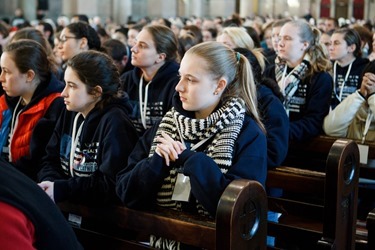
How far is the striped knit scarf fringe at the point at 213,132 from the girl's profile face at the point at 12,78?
166cm

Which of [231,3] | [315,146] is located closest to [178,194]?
[315,146]

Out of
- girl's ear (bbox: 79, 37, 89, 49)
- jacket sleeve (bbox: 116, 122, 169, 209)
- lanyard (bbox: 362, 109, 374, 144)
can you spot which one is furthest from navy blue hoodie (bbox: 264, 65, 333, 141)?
girl's ear (bbox: 79, 37, 89, 49)

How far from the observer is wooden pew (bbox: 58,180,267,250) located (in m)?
2.61

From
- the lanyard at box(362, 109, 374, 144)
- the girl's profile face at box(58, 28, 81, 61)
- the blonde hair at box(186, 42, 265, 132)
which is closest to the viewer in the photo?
the blonde hair at box(186, 42, 265, 132)

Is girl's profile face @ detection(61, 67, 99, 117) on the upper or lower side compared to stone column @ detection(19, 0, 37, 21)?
upper

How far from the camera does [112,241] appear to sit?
133 inches

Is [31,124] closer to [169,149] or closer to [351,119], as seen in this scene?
[169,149]

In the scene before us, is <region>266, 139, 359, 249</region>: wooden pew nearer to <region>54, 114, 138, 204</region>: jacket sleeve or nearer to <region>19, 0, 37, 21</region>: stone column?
<region>54, 114, 138, 204</region>: jacket sleeve

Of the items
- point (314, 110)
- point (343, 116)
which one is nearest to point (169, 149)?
point (343, 116)

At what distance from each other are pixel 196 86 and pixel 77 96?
973mm

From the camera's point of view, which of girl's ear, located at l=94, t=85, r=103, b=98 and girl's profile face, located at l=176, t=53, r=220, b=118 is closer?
girl's profile face, located at l=176, t=53, r=220, b=118

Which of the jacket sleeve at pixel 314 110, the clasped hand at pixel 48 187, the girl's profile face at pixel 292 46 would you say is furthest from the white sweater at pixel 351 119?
the clasped hand at pixel 48 187

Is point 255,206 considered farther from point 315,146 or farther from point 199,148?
point 315,146

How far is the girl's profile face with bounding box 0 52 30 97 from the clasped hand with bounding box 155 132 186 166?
5.97ft
